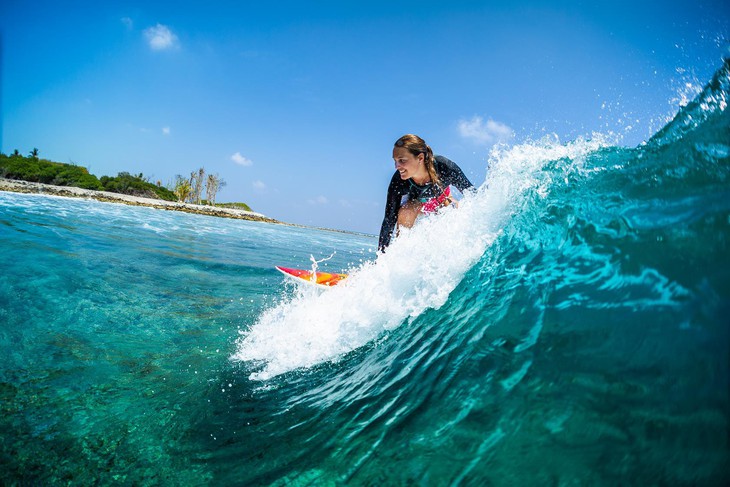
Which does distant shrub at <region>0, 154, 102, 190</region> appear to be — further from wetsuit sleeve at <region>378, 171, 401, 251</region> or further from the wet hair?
the wet hair

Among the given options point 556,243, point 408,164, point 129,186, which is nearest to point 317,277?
point 408,164

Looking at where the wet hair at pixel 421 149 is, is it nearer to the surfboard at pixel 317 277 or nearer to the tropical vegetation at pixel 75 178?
the surfboard at pixel 317 277

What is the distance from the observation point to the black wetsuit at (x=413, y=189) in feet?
15.3

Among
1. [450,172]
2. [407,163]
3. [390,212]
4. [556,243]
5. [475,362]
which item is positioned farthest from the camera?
[390,212]

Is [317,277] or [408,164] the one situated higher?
[408,164]

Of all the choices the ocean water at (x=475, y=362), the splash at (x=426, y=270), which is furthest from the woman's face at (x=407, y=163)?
the splash at (x=426, y=270)

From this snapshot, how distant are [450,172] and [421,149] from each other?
0.54m

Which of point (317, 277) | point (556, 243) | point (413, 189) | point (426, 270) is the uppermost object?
point (413, 189)

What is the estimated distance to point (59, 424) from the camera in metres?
2.17

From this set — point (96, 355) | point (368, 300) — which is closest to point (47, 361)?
point (96, 355)

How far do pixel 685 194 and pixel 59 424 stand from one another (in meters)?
4.08

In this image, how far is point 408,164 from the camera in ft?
14.4

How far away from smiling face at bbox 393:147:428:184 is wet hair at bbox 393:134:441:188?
0.05m

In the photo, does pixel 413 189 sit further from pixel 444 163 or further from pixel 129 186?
pixel 129 186
